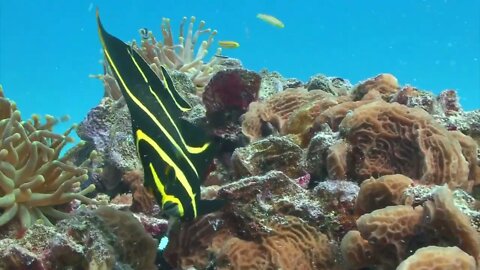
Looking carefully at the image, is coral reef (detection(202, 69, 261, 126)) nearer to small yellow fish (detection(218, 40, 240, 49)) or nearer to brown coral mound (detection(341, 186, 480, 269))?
brown coral mound (detection(341, 186, 480, 269))

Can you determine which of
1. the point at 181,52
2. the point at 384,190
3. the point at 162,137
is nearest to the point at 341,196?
the point at 384,190

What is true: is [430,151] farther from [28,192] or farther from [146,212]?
[28,192]

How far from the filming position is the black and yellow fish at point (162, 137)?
221 centimetres

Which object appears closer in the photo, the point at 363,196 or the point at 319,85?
the point at 363,196

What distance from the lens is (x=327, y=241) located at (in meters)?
2.81

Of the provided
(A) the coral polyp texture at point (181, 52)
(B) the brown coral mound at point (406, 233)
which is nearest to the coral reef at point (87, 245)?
(B) the brown coral mound at point (406, 233)

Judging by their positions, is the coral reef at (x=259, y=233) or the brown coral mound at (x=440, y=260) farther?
the coral reef at (x=259, y=233)

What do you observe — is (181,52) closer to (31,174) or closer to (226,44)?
(226,44)

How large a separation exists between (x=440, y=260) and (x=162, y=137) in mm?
1343

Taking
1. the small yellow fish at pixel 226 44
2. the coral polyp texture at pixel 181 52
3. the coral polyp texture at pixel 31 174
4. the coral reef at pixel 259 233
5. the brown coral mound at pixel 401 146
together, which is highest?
the small yellow fish at pixel 226 44

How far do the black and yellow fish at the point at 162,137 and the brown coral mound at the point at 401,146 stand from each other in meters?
1.14

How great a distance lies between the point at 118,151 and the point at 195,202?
2.82m

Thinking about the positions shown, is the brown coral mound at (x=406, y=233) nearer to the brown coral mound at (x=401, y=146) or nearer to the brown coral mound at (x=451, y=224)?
the brown coral mound at (x=451, y=224)


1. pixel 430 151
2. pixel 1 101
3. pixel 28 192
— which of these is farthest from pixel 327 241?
pixel 1 101
